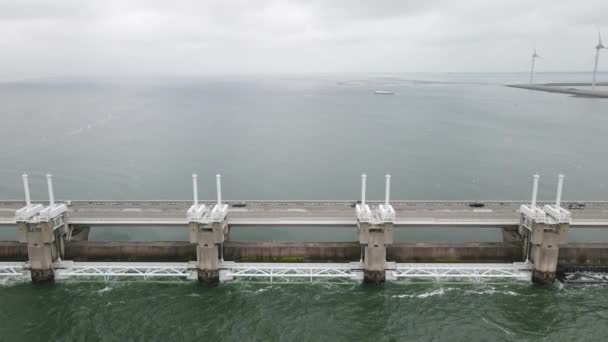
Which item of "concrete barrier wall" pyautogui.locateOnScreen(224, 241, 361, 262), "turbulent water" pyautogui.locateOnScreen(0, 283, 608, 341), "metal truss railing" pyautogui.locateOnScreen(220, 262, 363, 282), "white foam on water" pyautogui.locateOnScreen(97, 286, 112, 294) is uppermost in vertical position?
"concrete barrier wall" pyautogui.locateOnScreen(224, 241, 361, 262)

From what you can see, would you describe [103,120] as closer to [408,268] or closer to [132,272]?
[132,272]

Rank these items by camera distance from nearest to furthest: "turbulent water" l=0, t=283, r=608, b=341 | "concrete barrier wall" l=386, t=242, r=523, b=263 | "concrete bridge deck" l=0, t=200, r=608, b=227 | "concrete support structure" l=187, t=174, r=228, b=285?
1. "turbulent water" l=0, t=283, r=608, b=341
2. "concrete support structure" l=187, t=174, r=228, b=285
3. "concrete bridge deck" l=0, t=200, r=608, b=227
4. "concrete barrier wall" l=386, t=242, r=523, b=263

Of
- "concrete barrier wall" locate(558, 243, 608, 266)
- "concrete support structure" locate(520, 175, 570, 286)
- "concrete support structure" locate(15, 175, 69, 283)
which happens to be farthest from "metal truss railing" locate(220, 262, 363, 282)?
"concrete barrier wall" locate(558, 243, 608, 266)

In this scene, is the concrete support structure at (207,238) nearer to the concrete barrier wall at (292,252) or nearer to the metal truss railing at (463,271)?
the concrete barrier wall at (292,252)

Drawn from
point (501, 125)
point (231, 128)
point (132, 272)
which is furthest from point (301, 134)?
point (132, 272)

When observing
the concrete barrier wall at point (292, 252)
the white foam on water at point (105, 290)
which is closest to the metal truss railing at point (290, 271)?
the concrete barrier wall at point (292, 252)

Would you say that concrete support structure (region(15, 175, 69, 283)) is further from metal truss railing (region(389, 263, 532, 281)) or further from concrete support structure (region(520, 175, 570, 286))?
concrete support structure (region(520, 175, 570, 286))

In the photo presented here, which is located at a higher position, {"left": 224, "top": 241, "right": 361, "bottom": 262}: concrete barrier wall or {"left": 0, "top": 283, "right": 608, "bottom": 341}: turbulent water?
{"left": 224, "top": 241, "right": 361, "bottom": 262}: concrete barrier wall
